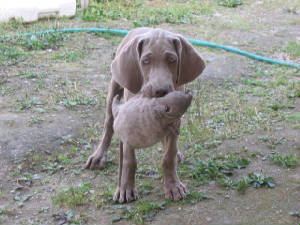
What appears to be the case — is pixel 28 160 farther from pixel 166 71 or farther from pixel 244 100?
pixel 244 100

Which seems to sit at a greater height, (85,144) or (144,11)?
(144,11)

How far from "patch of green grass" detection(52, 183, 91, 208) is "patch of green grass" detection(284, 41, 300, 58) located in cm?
506

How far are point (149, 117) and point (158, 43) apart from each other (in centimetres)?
69

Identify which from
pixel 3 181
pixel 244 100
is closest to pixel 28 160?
pixel 3 181

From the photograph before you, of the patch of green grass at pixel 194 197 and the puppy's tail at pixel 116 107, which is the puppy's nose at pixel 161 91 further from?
the patch of green grass at pixel 194 197

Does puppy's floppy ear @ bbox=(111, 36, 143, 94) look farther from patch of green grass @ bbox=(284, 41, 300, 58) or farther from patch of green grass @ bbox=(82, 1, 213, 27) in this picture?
patch of green grass @ bbox=(82, 1, 213, 27)

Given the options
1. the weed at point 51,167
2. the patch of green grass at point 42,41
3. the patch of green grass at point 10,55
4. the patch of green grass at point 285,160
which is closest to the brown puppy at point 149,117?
the weed at point 51,167

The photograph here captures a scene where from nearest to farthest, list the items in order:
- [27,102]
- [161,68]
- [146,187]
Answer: [161,68]
[146,187]
[27,102]

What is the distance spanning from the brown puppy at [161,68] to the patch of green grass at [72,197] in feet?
1.33

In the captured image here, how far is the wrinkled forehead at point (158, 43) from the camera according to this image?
13.2 ft

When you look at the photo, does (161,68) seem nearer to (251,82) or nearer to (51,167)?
(51,167)

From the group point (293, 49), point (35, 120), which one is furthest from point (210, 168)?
point (293, 49)

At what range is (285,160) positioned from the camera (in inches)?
187

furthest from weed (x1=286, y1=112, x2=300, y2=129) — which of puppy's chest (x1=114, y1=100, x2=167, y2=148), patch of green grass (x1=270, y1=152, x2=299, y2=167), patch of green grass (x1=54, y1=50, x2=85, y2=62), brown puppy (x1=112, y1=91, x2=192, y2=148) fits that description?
patch of green grass (x1=54, y1=50, x2=85, y2=62)
